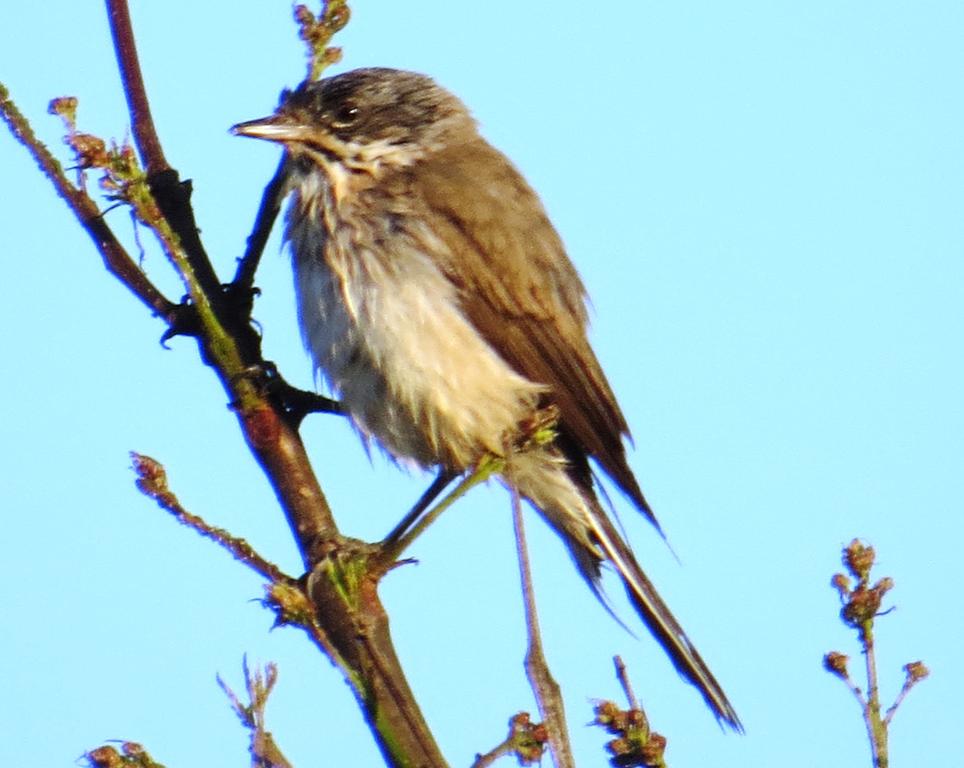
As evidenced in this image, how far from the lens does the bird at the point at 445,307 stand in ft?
19.1

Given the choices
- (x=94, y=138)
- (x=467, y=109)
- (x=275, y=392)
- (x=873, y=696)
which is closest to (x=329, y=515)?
(x=275, y=392)

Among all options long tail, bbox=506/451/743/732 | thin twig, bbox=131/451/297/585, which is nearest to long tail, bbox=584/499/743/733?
long tail, bbox=506/451/743/732

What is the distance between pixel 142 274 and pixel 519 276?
231cm

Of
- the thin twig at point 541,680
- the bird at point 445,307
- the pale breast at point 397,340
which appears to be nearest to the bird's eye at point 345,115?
the bird at point 445,307

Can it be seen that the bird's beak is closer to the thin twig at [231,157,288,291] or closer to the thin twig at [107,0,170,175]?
the thin twig at [231,157,288,291]

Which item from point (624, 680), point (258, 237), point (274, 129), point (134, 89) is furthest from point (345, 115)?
point (624, 680)

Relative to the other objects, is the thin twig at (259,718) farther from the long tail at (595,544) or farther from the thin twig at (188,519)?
the long tail at (595,544)

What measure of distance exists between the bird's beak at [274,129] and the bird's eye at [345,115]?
0.66 ft

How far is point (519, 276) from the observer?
632 cm

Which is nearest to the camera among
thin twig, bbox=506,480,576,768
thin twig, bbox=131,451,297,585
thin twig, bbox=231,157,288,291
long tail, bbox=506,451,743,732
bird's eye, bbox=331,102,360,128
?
thin twig, bbox=506,480,576,768

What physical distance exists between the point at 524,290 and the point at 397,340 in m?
0.81

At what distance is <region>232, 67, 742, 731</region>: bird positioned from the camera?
584 cm

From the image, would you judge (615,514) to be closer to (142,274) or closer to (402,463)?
(402,463)

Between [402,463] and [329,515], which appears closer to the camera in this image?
[329,515]
